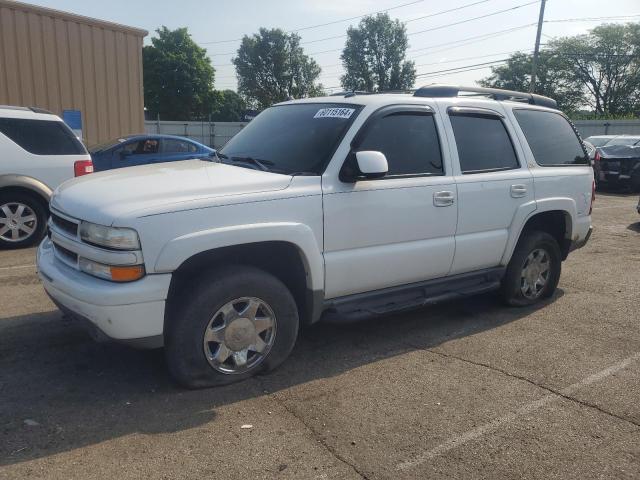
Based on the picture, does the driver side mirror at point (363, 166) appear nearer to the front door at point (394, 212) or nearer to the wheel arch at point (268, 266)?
the front door at point (394, 212)

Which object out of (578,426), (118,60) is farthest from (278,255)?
(118,60)

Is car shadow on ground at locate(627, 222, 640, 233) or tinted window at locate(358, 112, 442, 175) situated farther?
car shadow on ground at locate(627, 222, 640, 233)

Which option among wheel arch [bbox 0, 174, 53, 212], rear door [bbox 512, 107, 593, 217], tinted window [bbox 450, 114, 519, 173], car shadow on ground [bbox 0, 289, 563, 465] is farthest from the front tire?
wheel arch [bbox 0, 174, 53, 212]

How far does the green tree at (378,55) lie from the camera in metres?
73.6

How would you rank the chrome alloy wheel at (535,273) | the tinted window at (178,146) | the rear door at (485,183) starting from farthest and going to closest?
the tinted window at (178,146)
the chrome alloy wheel at (535,273)
the rear door at (485,183)

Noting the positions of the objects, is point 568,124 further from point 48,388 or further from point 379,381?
point 48,388

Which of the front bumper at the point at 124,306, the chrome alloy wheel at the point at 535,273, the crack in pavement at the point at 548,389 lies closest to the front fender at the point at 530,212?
the chrome alloy wheel at the point at 535,273

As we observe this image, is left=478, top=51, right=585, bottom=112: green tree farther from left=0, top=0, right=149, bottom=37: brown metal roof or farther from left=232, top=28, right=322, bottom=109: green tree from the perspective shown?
left=0, top=0, right=149, bottom=37: brown metal roof

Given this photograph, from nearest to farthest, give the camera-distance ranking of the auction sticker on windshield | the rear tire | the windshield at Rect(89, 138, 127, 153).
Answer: the auction sticker on windshield, the rear tire, the windshield at Rect(89, 138, 127, 153)

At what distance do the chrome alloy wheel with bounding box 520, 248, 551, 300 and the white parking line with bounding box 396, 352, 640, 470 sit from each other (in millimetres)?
1349

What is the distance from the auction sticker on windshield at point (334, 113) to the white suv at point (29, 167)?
4761 mm

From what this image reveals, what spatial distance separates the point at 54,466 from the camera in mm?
2869

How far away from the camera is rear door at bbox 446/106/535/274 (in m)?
4.81

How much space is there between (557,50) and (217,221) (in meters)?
73.1
